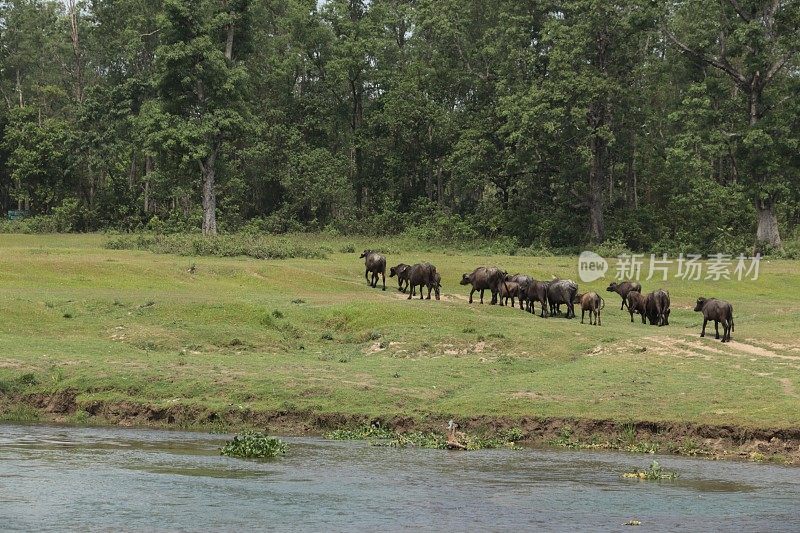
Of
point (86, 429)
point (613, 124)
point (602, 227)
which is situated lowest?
point (86, 429)

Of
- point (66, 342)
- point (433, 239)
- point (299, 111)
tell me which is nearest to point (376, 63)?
point (299, 111)

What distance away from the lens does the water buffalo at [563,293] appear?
3680cm

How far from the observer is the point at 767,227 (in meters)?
59.3

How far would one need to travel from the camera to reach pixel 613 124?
212 ft

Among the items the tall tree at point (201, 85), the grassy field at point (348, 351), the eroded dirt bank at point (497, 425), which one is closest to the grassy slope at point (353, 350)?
the grassy field at point (348, 351)

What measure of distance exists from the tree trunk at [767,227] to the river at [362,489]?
1639 inches

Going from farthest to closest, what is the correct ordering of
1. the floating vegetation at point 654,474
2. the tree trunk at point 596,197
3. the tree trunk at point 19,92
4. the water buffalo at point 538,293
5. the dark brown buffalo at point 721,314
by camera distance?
the tree trunk at point 19,92 → the tree trunk at point 596,197 → the water buffalo at point 538,293 → the dark brown buffalo at point 721,314 → the floating vegetation at point 654,474

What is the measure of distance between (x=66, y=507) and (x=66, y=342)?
13.9 metres

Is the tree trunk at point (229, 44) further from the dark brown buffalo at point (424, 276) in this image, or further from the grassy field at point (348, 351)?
the dark brown buffalo at point (424, 276)

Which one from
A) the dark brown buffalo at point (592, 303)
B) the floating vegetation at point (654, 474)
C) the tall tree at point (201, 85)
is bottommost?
the floating vegetation at point (654, 474)

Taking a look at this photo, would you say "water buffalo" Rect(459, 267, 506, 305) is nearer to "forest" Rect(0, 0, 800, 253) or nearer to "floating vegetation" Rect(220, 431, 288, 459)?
"floating vegetation" Rect(220, 431, 288, 459)

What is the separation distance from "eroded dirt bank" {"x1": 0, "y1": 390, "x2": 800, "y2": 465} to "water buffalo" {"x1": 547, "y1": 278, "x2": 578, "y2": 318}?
14845 millimetres

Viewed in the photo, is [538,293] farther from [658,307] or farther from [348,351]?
[348,351]

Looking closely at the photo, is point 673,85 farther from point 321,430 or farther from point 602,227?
point 321,430
